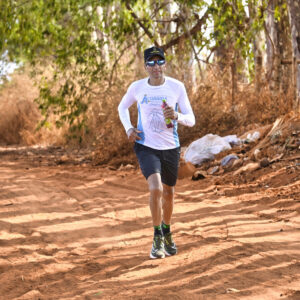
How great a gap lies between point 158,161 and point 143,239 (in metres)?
1.45

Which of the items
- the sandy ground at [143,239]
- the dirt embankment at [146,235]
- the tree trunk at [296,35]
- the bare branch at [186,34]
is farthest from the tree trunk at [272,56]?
the sandy ground at [143,239]

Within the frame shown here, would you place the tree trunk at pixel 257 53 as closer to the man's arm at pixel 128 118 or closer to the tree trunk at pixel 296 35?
the tree trunk at pixel 296 35

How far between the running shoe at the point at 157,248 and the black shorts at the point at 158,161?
56 cm

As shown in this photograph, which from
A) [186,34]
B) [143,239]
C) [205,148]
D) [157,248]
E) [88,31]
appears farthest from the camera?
[186,34]

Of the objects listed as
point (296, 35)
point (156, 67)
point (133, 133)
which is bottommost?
point (133, 133)

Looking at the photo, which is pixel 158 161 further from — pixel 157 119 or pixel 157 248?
pixel 157 248

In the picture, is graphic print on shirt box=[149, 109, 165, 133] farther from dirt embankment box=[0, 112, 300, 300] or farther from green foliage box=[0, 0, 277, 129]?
green foliage box=[0, 0, 277, 129]

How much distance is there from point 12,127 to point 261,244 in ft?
53.2

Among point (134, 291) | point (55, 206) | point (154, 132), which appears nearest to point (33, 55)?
point (55, 206)

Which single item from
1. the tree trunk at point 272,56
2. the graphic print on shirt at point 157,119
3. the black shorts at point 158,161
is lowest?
the black shorts at point 158,161

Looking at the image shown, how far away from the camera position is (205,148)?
11.7 metres

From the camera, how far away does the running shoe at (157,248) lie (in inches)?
217

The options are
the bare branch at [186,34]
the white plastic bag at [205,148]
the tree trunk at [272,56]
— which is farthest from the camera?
the bare branch at [186,34]

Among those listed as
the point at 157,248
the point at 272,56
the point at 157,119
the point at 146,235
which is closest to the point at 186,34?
the point at 272,56
